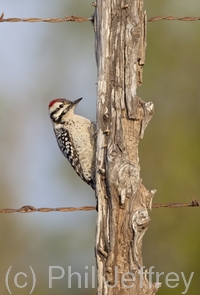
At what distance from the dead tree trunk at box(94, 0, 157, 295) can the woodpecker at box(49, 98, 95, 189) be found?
1610mm

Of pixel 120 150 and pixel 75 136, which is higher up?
pixel 75 136

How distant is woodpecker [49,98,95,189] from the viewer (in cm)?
607

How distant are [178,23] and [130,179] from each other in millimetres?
8936

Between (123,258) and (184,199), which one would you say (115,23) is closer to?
(123,258)

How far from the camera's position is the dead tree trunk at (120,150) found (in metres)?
4.16

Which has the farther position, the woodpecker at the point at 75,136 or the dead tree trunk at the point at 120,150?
the woodpecker at the point at 75,136

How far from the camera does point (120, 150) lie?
4191mm

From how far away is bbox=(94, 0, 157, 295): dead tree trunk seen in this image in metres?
4.16

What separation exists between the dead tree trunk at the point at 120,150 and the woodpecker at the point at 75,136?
5.28 feet

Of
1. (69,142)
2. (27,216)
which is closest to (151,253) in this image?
(27,216)

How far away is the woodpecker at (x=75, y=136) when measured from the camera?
6.07m

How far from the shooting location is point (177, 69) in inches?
481

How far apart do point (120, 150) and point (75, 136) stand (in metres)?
2.30

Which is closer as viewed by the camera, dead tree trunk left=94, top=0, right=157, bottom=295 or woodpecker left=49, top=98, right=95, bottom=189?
dead tree trunk left=94, top=0, right=157, bottom=295
